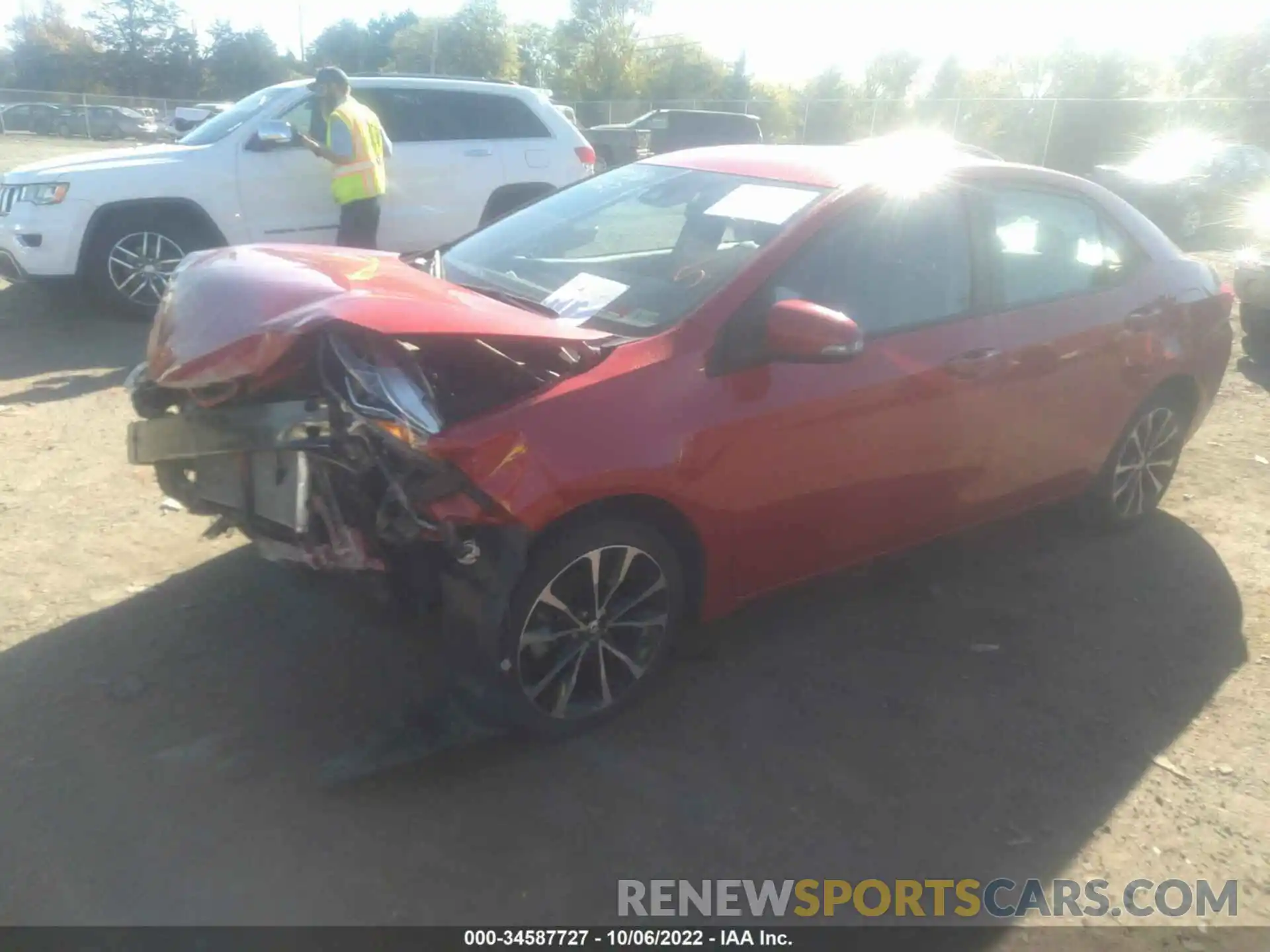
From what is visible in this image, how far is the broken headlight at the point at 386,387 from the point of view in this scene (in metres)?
2.83

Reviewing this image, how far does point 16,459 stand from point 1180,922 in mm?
5375

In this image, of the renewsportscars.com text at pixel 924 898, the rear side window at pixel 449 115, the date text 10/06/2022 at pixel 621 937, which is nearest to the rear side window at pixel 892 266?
the renewsportscars.com text at pixel 924 898

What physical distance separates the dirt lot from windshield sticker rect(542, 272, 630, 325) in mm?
1205

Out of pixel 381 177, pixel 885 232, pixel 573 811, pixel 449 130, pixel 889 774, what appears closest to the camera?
pixel 573 811

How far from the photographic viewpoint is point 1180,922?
9.32 ft

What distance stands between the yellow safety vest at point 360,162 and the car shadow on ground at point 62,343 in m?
1.83

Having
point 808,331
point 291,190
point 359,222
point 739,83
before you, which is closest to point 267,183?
point 291,190

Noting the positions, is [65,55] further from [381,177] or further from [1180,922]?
[1180,922]

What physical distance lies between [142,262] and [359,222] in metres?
1.65

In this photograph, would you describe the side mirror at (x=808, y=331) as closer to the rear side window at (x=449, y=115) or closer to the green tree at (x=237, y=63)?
the rear side window at (x=449, y=115)

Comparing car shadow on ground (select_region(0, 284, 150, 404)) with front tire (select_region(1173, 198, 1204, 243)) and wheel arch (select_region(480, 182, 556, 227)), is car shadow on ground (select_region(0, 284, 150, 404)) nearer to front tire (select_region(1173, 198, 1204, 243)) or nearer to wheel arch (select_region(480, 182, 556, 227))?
wheel arch (select_region(480, 182, 556, 227))

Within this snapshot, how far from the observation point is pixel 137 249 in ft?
26.0

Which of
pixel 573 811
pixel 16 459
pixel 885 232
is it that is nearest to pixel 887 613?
pixel 885 232

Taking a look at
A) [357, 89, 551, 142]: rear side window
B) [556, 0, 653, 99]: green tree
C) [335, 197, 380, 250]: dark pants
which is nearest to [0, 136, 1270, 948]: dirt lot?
[335, 197, 380, 250]: dark pants
